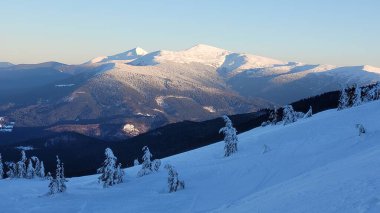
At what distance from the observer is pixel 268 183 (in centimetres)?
3216

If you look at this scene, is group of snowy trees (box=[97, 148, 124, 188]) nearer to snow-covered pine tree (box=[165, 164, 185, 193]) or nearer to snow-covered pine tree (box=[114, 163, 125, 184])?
snow-covered pine tree (box=[114, 163, 125, 184])

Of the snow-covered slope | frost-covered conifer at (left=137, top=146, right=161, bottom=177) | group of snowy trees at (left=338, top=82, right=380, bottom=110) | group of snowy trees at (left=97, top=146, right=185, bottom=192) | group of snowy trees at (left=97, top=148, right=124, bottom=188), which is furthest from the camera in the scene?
group of snowy trees at (left=338, top=82, right=380, bottom=110)

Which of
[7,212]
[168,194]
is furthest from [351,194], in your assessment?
[7,212]

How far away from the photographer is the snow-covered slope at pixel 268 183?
21562mm

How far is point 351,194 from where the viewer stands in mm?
19875

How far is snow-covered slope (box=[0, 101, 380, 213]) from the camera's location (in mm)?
21562

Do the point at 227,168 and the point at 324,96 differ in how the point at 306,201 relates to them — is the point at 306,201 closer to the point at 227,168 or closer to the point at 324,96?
the point at 227,168

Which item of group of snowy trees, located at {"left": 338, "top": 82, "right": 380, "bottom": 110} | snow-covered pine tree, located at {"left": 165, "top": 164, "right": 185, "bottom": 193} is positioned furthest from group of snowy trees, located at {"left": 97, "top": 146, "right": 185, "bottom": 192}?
group of snowy trees, located at {"left": 338, "top": 82, "right": 380, "bottom": 110}

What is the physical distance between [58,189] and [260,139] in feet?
69.3

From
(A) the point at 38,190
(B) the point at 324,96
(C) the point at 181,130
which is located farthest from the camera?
(C) the point at 181,130

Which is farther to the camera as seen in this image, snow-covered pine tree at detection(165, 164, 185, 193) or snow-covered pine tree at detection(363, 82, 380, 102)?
snow-covered pine tree at detection(363, 82, 380, 102)

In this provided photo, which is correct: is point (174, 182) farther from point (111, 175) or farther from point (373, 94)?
point (373, 94)

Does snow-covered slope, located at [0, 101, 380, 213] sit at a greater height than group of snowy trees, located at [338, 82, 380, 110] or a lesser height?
lesser

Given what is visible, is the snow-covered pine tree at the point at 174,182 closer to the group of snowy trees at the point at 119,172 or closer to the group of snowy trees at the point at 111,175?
the group of snowy trees at the point at 119,172
